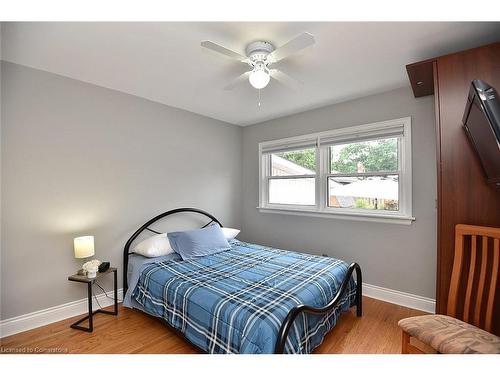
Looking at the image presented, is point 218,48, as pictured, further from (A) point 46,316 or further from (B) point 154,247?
(A) point 46,316

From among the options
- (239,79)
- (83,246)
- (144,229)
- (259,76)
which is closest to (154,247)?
(144,229)

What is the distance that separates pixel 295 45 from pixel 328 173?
2.06m

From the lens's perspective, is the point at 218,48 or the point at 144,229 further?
the point at 144,229

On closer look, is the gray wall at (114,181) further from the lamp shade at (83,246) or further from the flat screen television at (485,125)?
the flat screen television at (485,125)

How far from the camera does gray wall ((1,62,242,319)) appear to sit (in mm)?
2115

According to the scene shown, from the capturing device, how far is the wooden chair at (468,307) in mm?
1249

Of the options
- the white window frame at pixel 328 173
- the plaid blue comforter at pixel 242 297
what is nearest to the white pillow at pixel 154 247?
the plaid blue comforter at pixel 242 297

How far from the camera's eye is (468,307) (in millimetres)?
1524

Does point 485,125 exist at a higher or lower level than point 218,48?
lower

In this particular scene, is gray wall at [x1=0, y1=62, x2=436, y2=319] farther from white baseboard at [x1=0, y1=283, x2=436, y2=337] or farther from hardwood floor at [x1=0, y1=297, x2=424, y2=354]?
hardwood floor at [x1=0, y1=297, x2=424, y2=354]

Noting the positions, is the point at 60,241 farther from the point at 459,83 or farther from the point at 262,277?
the point at 459,83

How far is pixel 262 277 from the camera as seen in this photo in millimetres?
2074

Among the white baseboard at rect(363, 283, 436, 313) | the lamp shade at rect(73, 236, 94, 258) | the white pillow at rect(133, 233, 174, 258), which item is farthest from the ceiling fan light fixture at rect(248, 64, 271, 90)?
the white baseboard at rect(363, 283, 436, 313)

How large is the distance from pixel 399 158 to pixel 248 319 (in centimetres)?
247
